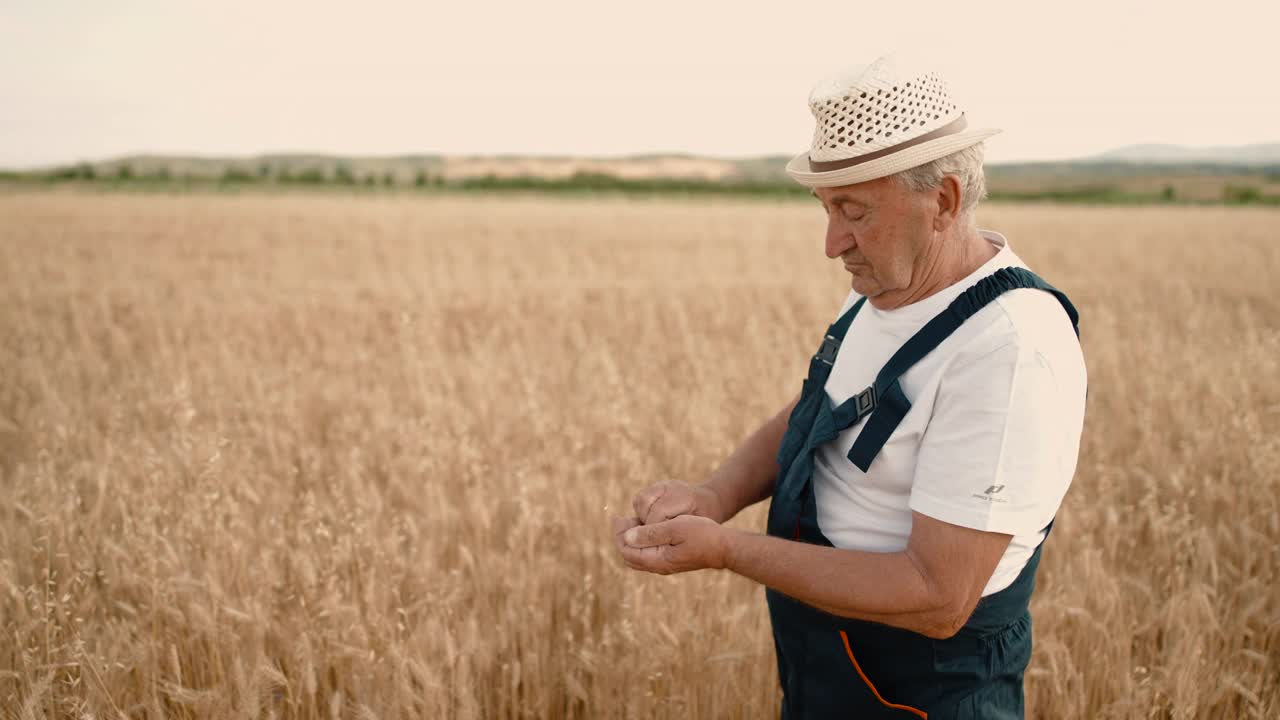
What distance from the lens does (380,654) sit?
2.56m

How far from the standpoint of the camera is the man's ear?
4.82 ft

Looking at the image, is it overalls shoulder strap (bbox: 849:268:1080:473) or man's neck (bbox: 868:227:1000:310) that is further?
man's neck (bbox: 868:227:1000:310)

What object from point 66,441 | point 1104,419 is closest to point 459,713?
point 66,441

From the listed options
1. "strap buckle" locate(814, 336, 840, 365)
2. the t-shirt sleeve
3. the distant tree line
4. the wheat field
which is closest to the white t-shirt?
the t-shirt sleeve

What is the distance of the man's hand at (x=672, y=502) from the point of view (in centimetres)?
179

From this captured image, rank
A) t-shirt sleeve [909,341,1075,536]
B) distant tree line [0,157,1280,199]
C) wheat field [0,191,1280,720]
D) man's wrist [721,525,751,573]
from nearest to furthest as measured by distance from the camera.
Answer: t-shirt sleeve [909,341,1075,536]
man's wrist [721,525,751,573]
wheat field [0,191,1280,720]
distant tree line [0,157,1280,199]

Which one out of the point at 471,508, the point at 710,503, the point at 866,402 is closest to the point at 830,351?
the point at 866,402

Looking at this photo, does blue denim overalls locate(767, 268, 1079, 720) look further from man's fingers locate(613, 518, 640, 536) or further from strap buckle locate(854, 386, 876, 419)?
man's fingers locate(613, 518, 640, 536)

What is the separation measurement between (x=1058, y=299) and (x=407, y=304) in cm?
761

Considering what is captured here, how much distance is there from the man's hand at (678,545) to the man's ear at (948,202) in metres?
0.68

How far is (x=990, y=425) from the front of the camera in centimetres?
135

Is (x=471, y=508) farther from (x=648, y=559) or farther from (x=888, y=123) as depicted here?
(x=888, y=123)

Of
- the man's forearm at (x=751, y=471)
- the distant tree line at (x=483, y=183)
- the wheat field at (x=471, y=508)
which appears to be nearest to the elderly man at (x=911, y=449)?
the man's forearm at (x=751, y=471)

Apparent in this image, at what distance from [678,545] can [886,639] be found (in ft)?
1.45
